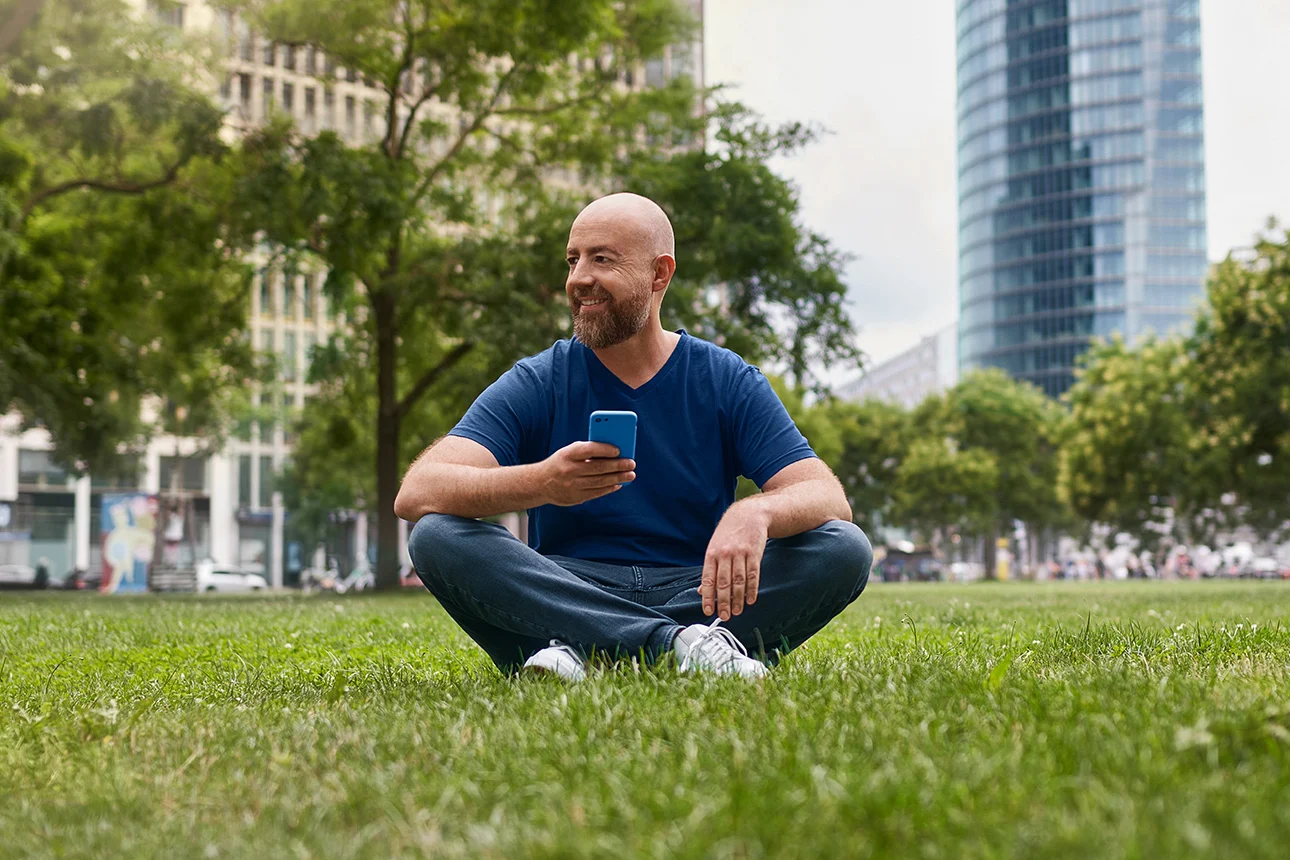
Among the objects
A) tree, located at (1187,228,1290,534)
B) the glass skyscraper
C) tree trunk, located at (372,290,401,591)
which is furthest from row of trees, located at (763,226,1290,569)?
the glass skyscraper

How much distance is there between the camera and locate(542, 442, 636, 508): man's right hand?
3630 millimetres

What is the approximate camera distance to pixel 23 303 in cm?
2181

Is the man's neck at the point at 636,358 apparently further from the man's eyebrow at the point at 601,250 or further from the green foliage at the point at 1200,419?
the green foliage at the point at 1200,419

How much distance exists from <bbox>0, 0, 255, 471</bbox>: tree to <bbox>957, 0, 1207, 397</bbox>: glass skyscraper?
4650 inches

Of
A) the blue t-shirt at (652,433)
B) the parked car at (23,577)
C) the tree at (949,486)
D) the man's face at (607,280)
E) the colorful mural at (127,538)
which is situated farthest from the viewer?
the tree at (949,486)

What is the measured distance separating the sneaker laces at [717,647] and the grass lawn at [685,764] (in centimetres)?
18

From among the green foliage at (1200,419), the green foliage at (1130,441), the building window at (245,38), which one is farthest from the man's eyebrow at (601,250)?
the green foliage at (1130,441)

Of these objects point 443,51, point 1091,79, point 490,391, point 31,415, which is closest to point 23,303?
point 31,415

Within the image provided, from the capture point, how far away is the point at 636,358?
15.0 feet

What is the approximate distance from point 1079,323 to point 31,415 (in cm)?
12386

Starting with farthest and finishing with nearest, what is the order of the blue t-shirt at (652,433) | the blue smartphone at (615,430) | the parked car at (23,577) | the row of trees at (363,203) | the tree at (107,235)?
the parked car at (23,577) < the row of trees at (363,203) < the tree at (107,235) < the blue t-shirt at (652,433) < the blue smartphone at (615,430)

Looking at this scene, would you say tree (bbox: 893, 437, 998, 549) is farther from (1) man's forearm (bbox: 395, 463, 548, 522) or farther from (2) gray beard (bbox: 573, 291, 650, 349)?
(1) man's forearm (bbox: 395, 463, 548, 522)

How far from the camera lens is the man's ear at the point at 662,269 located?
4.44 metres

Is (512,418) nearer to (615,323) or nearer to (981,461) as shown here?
(615,323)
